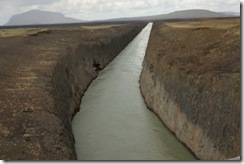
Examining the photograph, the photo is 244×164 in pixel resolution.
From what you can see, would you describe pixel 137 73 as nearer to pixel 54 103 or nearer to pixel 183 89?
pixel 183 89

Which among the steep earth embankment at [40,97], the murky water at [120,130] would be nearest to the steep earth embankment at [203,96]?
the murky water at [120,130]

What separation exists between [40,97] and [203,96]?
26.6 feet

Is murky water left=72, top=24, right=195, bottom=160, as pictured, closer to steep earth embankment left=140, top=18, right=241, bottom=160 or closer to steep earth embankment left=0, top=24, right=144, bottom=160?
steep earth embankment left=140, top=18, right=241, bottom=160

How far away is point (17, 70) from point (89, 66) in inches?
563

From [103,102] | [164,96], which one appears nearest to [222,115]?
[164,96]

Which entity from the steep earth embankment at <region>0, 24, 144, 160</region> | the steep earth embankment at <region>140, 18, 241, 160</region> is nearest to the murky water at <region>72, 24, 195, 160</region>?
the steep earth embankment at <region>140, 18, 241, 160</region>

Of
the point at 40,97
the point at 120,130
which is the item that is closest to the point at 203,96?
the point at 120,130

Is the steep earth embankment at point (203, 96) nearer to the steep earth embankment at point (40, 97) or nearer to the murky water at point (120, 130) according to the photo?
the murky water at point (120, 130)

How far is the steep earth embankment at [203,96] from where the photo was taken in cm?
1301

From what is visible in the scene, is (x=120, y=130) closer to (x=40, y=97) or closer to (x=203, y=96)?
(x=40, y=97)

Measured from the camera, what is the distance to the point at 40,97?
54.6ft

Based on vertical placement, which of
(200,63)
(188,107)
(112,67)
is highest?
(200,63)

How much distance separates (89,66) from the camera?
3622 cm

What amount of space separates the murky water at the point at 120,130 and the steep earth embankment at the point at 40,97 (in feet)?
3.72
